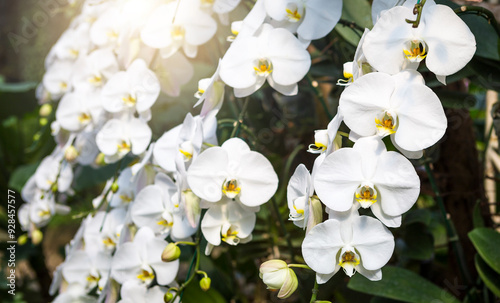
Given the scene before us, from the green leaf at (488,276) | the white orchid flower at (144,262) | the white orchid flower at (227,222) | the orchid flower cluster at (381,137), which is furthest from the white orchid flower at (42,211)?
the green leaf at (488,276)

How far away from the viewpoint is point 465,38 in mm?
322

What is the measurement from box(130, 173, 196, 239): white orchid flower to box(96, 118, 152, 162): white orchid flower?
6 centimetres

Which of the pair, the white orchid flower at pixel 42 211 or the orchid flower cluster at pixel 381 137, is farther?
the white orchid flower at pixel 42 211

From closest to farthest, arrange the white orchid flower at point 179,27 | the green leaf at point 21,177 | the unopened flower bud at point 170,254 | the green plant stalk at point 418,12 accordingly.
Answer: the green plant stalk at point 418,12 → the unopened flower bud at point 170,254 → the white orchid flower at point 179,27 → the green leaf at point 21,177

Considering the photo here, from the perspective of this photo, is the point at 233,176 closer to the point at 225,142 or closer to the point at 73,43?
the point at 225,142

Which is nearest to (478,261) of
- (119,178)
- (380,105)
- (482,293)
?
(482,293)

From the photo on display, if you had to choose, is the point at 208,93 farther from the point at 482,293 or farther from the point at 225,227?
the point at 482,293

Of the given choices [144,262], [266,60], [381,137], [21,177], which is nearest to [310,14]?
[266,60]

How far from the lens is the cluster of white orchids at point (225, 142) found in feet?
1.06

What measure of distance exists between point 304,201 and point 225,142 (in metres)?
0.10

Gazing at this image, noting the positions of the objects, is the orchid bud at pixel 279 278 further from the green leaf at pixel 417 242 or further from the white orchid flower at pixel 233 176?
the green leaf at pixel 417 242

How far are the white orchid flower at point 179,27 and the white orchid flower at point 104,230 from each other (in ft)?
0.68

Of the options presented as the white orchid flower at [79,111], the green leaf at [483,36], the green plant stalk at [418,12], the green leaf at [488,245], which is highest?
the green plant stalk at [418,12]

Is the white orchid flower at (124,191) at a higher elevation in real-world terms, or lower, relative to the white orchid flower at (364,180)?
lower
